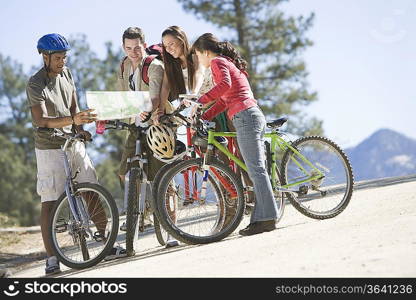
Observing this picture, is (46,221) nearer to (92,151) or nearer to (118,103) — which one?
(118,103)

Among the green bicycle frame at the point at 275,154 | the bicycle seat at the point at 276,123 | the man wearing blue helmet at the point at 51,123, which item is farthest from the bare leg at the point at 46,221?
the bicycle seat at the point at 276,123

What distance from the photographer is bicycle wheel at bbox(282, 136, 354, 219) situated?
6.33 m

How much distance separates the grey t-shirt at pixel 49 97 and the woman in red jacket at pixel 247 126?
46.7 inches

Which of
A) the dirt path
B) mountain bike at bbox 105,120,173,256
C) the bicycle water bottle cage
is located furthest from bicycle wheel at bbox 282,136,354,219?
mountain bike at bbox 105,120,173,256

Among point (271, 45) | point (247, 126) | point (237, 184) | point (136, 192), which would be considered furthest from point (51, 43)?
point (271, 45)

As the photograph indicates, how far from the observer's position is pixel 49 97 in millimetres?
5727

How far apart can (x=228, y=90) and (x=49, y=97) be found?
57.3 inches

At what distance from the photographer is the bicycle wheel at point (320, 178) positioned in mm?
6328

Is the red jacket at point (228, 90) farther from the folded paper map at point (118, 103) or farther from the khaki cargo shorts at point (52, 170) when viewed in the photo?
the khaki cargo shorts at point (52, 170)

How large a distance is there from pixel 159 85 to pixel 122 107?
0.46 metres

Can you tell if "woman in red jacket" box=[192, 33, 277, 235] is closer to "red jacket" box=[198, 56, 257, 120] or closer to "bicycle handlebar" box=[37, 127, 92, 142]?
"red jacket" box=[198, 56, 257, 120]

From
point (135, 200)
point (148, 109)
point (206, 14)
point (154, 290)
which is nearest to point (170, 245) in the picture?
point (135, 200)

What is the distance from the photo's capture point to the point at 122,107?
5.71 meters

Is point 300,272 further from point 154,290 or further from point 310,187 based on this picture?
point 310,187
